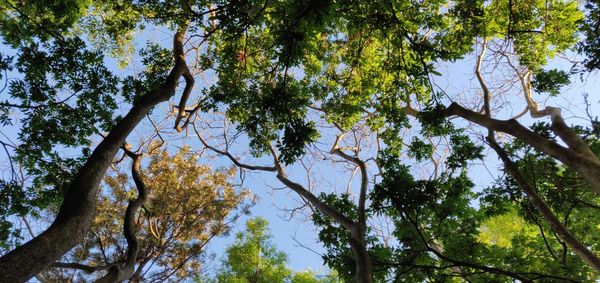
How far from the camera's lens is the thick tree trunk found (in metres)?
3.23

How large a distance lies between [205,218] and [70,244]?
10405 mm

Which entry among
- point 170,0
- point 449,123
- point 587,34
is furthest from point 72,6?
point 587,34

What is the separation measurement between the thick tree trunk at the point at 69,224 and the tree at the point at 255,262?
965 centimetres

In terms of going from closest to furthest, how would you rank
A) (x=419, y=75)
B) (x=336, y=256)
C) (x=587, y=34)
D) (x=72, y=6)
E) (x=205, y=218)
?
(x=587, y=34) < (x=419, y=75) < (x=336, y=256) < (x=72, y=6) < (x=205, y=218)

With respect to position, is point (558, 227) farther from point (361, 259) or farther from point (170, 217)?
point (170, 217)

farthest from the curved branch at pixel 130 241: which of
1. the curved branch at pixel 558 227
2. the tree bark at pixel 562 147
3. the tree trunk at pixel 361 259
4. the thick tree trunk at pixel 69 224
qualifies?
the curved branch at pixel 558 227

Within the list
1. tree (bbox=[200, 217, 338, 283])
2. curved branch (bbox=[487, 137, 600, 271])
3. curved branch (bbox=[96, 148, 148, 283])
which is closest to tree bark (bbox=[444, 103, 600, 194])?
curved branch (bbox=[487, 137, 600, 271])

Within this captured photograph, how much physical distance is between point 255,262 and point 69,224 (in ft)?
35.8

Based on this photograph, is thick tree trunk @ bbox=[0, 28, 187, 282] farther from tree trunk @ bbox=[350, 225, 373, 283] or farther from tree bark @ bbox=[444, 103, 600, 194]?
tree bark @ bbox=[444, 103, 600, 194]

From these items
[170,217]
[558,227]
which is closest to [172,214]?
[170,217]

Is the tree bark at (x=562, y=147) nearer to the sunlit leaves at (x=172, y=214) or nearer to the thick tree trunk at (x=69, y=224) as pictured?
the thick tree trunk at (x=69, y=224)

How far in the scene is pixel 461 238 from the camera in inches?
235

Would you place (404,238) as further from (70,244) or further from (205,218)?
(205,218)

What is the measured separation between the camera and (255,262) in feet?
45.8
